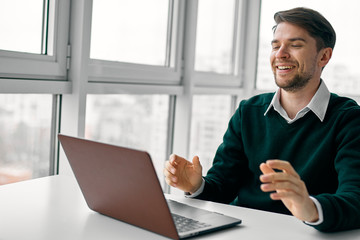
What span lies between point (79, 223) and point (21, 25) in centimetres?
93

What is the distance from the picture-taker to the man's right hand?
1.40 meters

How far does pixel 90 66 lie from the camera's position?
192cm

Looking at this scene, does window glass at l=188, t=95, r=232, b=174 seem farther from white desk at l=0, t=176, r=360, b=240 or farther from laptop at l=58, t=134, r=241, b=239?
laptop at l=58, t=134, r=241, b=239

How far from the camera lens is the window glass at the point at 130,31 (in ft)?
6.72

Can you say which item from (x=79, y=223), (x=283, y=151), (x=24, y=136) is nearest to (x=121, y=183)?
(x=79, y=223)

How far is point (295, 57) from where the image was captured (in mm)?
1693

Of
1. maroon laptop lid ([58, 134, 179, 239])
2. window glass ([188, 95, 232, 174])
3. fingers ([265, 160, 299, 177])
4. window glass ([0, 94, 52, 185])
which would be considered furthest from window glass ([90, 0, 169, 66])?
fingers ([265, 160, 299, 177])

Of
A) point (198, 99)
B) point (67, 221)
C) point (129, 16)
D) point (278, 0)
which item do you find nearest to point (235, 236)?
point (67, 221)

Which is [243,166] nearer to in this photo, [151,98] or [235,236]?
[235,236]

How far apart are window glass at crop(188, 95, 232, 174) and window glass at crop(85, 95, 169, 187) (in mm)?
276

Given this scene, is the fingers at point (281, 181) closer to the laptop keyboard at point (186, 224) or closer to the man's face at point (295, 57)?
the laptop keyboard at point (186, 224)

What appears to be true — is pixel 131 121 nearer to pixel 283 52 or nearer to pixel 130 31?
pixel 130 31

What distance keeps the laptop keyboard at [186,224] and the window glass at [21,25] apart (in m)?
0.96

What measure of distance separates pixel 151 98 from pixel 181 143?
0.37m
